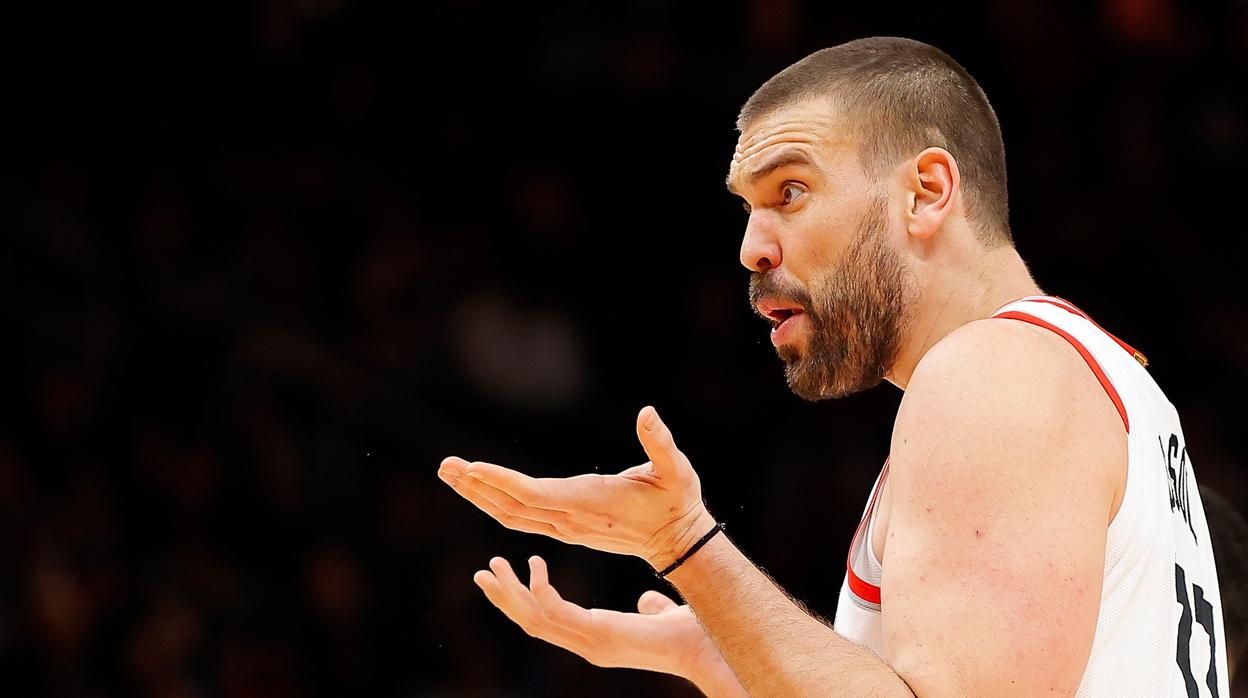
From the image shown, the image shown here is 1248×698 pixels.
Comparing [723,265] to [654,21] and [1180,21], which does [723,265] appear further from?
[1180,21]

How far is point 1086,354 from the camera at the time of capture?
2.00 m

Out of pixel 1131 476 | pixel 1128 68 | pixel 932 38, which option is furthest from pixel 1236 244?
pixel 1131 476

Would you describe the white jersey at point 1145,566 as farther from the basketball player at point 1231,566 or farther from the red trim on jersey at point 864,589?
the basketball player at point 1231,566

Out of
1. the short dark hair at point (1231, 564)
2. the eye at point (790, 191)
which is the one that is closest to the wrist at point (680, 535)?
the eye at point (790, 191)

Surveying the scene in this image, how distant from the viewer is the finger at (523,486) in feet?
6.59

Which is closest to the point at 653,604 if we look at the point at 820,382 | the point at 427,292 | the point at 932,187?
the point at 820,382

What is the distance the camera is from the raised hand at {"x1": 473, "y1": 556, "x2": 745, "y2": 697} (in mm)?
2840

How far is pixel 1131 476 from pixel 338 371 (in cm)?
509

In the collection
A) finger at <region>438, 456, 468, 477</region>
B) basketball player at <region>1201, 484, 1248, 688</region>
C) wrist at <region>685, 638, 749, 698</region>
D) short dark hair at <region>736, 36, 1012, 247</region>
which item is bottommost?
wrist at <region>685, 638, 749, 698</region>

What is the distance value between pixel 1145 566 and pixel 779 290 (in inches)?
29.0

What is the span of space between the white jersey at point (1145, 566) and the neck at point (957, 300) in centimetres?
12

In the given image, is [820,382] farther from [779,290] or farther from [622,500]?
[622,500]

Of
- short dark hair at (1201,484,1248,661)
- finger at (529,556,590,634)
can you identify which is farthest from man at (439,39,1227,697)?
short dark hair at (1201,484,1248,661)

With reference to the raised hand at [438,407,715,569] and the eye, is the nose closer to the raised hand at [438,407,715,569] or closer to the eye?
the eye
